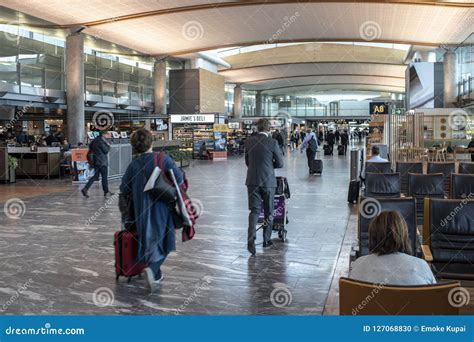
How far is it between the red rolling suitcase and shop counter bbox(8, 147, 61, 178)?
1330 centimetres

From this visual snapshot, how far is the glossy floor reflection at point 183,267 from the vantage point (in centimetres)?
459

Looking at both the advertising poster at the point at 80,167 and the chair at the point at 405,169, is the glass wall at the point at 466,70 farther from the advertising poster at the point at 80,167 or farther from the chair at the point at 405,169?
the advertising poster at the point at 80,167

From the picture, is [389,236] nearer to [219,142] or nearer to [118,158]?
[118,158]

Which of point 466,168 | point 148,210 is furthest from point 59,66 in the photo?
→ point 148,210

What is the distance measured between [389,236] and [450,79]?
27127mm

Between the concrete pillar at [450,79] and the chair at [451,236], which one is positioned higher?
the concrete pillar at [450,79]

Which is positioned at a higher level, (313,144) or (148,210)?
(313,144)

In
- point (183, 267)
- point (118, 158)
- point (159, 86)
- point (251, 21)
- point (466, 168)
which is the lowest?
point (183, 267)

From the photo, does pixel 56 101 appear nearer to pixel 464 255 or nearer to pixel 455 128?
pixel 455 128

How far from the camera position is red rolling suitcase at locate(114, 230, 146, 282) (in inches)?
201

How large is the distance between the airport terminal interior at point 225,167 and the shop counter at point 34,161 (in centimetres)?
6

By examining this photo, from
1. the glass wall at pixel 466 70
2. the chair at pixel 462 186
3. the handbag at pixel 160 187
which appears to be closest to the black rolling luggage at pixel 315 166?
the glass wall at pixel 466 70

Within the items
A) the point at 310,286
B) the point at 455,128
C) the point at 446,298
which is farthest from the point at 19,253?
the point at 455,128

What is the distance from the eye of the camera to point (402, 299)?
2438mm
